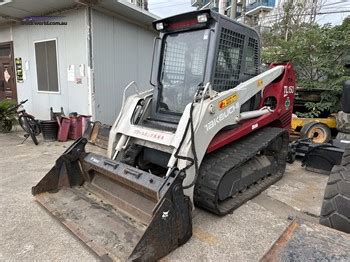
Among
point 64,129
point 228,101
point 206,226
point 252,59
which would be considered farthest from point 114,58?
point 206,226

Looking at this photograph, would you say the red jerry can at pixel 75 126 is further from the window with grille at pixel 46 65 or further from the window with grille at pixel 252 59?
the window with grille at pixel 252 59

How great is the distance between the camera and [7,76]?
8.91 metres

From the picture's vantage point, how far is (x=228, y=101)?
10.1 ft

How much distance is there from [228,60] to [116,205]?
2091 mm

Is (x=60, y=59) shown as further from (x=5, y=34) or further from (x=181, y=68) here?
(x=181, y=68)

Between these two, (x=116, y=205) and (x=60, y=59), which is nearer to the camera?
(x=116, y=205)

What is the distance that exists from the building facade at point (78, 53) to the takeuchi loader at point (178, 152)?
11.2 feet

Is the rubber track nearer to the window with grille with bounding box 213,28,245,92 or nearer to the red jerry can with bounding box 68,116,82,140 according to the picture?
the window with grille with bounding box 213,28,245,92

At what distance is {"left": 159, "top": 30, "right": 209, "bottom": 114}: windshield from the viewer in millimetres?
3260

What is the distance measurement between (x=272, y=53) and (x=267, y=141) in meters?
5.43

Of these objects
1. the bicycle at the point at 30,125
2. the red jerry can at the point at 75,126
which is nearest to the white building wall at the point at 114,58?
the red jerry can at the point at 75,126

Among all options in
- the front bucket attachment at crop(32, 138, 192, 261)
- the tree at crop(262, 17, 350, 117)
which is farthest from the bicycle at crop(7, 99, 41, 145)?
the tree at crop(262, 17, 350, 117)

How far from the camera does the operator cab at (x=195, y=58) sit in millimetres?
3145

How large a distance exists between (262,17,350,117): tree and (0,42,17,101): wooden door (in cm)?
795
